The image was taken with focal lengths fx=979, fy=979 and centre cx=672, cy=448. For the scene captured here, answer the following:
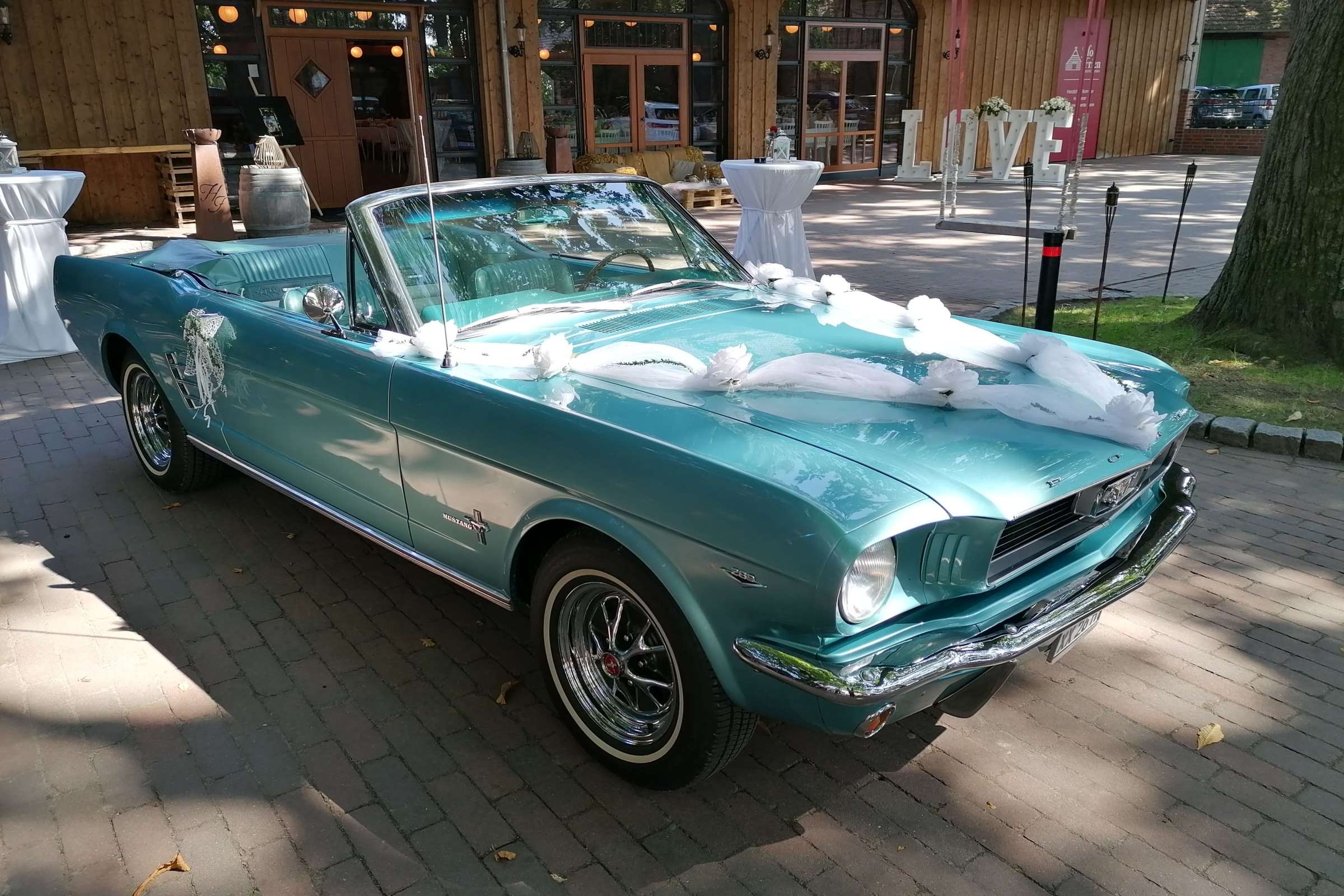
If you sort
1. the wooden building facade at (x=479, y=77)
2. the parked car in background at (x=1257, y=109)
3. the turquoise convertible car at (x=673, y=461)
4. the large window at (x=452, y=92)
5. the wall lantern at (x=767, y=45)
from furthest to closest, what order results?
the parked car in background at (x=1257, y=109), the wall lantern at (x=767, y=45), the large window at (x=452, y=92), the wooden building facade at (x=479, y=77), the turquoise convertible car at (x=673, y=461)

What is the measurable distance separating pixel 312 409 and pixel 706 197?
14.1 m

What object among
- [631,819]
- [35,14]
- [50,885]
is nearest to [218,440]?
[50,885]

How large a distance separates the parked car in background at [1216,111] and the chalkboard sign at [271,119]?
25224 millimetres

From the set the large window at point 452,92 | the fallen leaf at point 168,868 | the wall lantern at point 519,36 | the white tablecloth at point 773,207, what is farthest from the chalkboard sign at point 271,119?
the fallen leaf at point 168,868

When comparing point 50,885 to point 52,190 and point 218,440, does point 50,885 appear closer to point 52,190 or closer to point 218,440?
point 218,440

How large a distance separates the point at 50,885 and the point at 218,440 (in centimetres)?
223

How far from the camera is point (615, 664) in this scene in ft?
9.38

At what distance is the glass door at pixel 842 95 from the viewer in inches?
787

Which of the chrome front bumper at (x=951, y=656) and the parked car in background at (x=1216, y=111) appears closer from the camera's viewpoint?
the chrome front bumper at (x=951, y=656)

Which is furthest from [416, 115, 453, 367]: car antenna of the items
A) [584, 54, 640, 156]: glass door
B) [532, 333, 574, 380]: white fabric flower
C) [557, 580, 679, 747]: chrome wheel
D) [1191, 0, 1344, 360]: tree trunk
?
[584, 54, 640, 156]: glass door

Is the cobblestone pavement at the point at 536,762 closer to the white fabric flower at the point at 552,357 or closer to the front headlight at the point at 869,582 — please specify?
the front headlight at the point at 869,582

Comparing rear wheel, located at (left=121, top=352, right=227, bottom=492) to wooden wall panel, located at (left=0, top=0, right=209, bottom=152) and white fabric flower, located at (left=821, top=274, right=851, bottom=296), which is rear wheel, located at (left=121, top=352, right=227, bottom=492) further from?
wooden wall panel, located at (left=0, top=0, right=209, bottom=152)

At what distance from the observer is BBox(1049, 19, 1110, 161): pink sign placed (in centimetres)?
2392

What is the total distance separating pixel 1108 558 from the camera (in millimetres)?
2867
